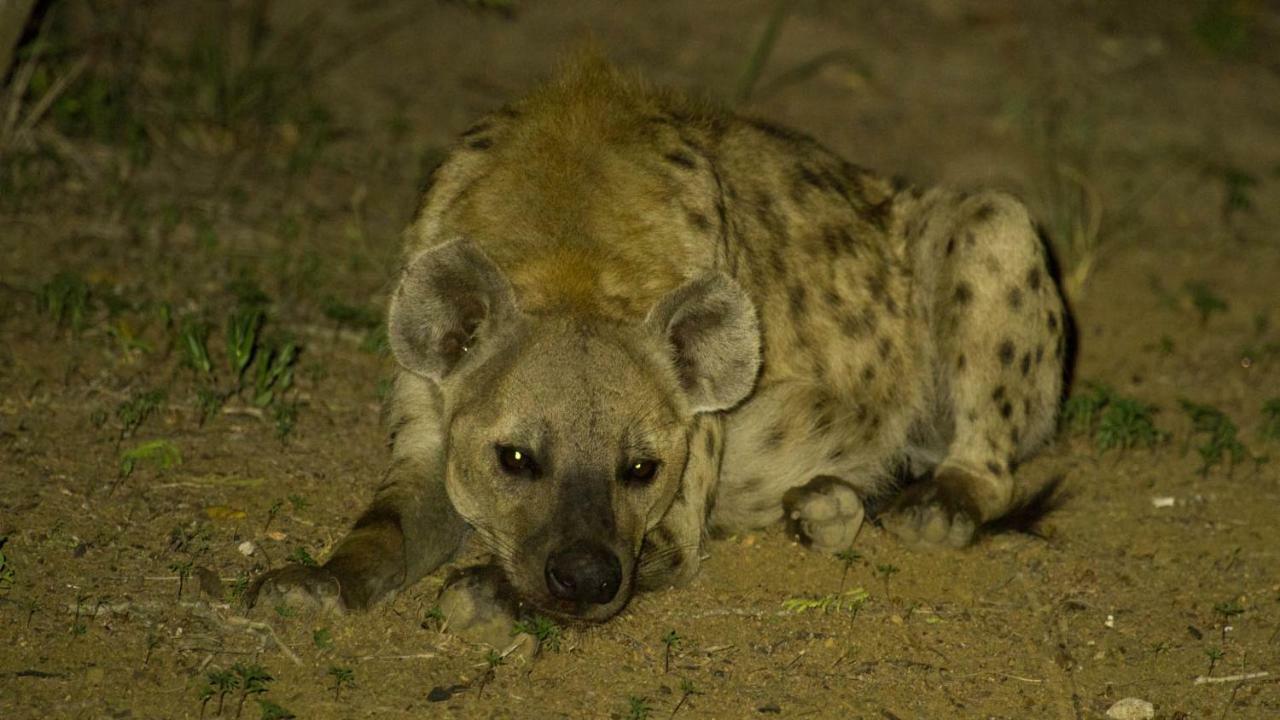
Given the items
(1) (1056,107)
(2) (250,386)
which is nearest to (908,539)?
(2) (250,386)

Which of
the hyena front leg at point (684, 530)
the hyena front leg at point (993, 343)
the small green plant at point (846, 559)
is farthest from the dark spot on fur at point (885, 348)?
the hyena front leg at point (684, 530)

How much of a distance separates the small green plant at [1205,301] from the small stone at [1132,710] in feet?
6.84

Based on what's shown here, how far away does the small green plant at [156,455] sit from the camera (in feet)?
10.5

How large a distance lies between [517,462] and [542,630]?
28 centimetres

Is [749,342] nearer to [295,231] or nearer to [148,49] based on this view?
[295,231]

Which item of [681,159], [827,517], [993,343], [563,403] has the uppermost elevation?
[681,159]

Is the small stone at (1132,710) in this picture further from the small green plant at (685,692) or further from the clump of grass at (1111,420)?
the clump of grass at (1111,420)

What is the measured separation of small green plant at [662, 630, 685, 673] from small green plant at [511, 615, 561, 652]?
0.18 m

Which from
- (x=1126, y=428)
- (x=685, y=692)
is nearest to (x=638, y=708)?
(x=685, y=692)

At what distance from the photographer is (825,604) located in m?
2.93

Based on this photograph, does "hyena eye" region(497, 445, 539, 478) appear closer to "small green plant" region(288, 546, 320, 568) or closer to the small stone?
"small green plant" region(288, 546, 320, 568)

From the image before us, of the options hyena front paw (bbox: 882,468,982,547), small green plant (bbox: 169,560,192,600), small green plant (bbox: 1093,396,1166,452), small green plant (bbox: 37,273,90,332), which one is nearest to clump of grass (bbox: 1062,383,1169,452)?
small green plant (bbox: 1093,396,1166,452)

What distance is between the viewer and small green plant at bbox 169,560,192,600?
8.94 ft

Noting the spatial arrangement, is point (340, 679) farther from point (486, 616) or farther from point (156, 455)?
point (156, 455)
